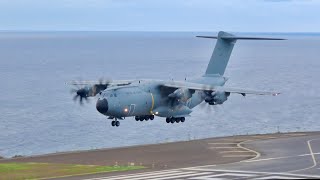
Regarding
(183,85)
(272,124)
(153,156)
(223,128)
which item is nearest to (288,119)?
(272,124)

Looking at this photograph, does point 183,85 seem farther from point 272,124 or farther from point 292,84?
point 292,84

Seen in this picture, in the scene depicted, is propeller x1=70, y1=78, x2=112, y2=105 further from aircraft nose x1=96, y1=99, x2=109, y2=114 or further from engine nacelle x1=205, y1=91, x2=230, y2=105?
engine nacelle x1=205, y1=91, x2=230, y2=105

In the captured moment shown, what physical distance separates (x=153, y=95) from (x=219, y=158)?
1378cm

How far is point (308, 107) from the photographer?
5369 inches

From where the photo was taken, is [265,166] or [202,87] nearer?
[265,166]

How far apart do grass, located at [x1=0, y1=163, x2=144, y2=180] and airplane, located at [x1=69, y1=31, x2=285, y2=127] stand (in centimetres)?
1028

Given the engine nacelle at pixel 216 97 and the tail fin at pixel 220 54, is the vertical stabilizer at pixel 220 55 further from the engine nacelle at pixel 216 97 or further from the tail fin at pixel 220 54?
the engine nacelle at pixel 216 97

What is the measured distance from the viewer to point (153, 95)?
76.4m

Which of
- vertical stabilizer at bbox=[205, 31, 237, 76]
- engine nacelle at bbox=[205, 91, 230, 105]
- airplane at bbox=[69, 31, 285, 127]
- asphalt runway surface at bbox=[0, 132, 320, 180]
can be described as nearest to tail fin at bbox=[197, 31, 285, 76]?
vertical stabilizer at bbox=[205, 31, 237, 76]

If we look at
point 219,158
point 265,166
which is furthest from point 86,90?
point 265,166

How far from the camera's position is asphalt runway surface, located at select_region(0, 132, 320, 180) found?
53.7 meters

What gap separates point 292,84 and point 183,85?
11525 cm

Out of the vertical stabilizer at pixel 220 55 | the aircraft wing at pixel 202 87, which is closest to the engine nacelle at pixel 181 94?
the aircraft wing at pixel 202 87

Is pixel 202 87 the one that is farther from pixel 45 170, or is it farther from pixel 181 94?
pixel 45 170
